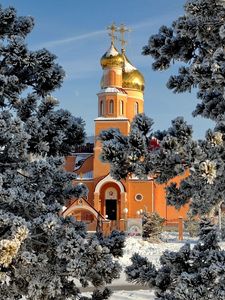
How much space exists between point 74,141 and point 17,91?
897mm

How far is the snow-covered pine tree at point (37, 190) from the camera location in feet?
15.0

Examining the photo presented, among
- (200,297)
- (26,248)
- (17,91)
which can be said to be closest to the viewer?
(200,297)

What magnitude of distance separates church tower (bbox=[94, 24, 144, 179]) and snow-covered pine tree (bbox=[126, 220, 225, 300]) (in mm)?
25609

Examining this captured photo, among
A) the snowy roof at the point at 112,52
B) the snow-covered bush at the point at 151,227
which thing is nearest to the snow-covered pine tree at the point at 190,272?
the snow-covered bush at the point at 151,227

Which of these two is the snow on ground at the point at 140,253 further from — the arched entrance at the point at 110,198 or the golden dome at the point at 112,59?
the golden dome at the point at 112,59

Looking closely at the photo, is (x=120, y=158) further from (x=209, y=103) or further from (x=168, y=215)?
(x=168, y=215)

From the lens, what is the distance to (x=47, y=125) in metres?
5.50

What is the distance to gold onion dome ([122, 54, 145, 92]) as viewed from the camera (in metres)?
36.1

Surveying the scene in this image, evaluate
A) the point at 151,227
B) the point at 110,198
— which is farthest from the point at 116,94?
the point at 151,227

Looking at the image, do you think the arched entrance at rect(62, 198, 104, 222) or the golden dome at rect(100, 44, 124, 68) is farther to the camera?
the golden dome at rect(100, 44, 124, 68)

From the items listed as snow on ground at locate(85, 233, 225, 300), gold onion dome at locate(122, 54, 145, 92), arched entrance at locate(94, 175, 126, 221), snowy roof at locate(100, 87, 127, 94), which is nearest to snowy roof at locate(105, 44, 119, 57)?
gold onion dome at locate(122, 54, 145, 92)

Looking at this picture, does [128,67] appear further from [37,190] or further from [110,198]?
[37,190]

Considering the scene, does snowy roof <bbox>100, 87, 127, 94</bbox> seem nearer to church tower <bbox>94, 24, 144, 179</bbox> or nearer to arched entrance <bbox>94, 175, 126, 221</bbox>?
church tower <bbox>94, 24, 144, 179</bbox>

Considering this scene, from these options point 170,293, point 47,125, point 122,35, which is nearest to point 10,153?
point 47,125
